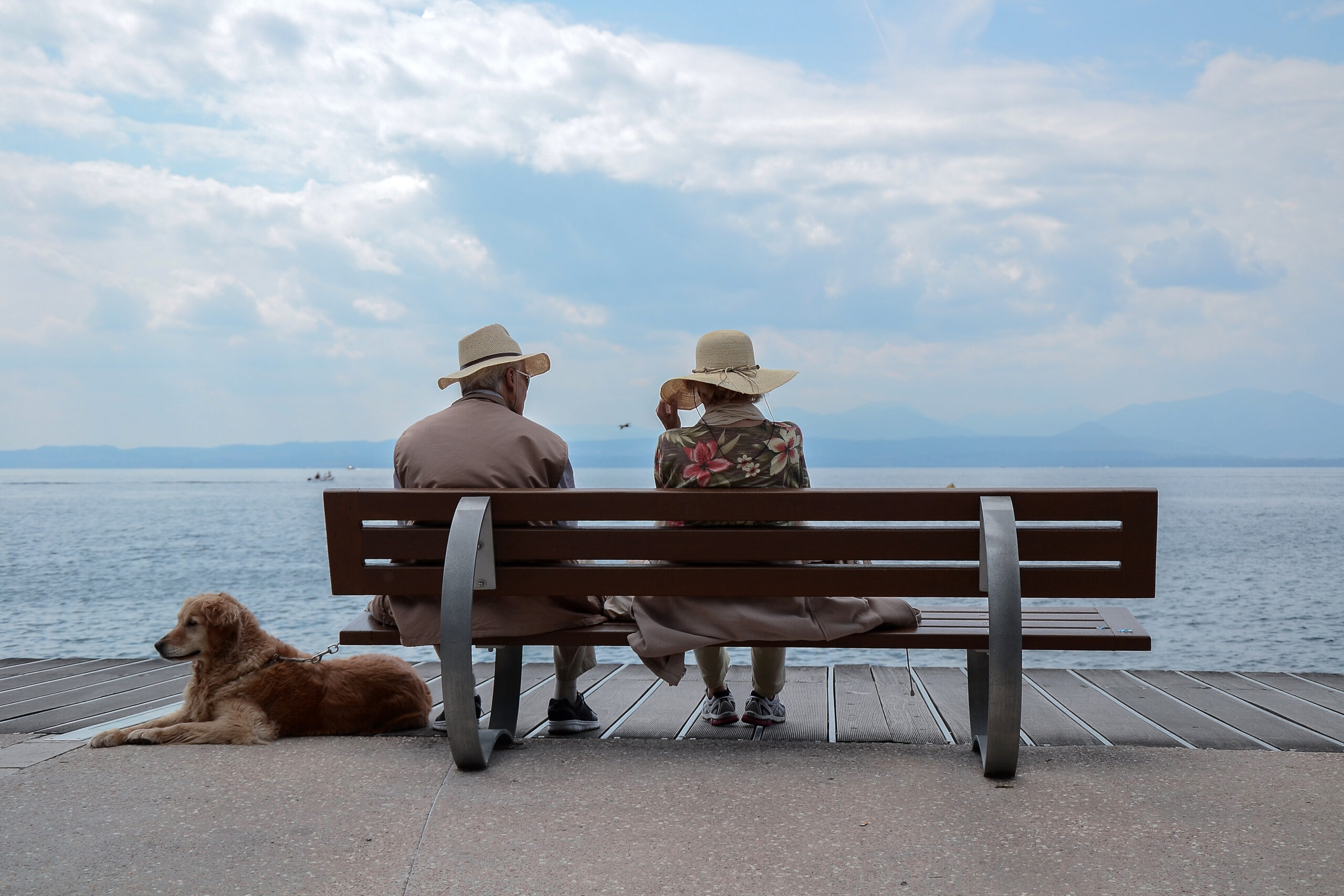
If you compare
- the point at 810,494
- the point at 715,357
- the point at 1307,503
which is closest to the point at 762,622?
the point at 810,494

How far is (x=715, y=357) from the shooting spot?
3.76 m

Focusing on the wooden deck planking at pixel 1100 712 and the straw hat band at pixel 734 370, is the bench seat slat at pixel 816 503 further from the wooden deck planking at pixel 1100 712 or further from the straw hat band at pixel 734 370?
the wooden deck planking at pixel 1100 712

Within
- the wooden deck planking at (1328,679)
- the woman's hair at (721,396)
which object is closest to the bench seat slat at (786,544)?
the woman's hair at (721,396)

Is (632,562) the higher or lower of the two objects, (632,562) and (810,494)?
the lower

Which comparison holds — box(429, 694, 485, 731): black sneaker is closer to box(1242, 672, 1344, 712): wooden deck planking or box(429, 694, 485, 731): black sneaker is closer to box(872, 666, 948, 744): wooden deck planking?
box(872, 666, 948, 744): wooden deck planking

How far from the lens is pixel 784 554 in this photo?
322 centimetres

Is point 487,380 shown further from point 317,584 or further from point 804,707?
point 317,584

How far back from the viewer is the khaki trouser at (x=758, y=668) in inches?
153

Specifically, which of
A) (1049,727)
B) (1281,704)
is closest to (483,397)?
(1049,727)

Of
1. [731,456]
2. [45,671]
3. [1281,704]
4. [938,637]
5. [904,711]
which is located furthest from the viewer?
[45,671]

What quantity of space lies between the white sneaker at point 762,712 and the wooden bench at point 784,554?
0.67 meters

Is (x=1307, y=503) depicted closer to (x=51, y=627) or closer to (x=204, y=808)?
(x=51, y=627)

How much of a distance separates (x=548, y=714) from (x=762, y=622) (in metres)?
1.09

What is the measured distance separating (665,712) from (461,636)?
1.28 m
